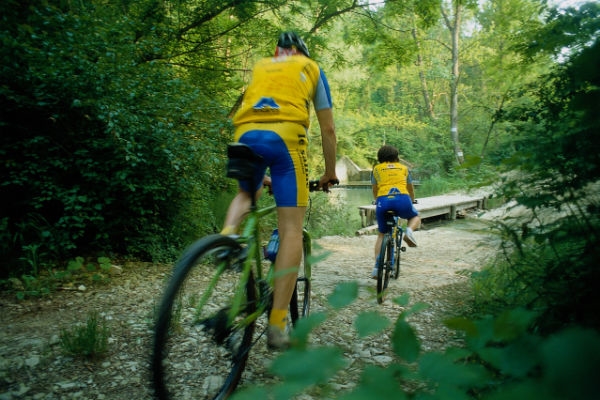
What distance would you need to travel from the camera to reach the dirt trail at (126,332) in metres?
2.05

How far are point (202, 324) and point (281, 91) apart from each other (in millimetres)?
1270

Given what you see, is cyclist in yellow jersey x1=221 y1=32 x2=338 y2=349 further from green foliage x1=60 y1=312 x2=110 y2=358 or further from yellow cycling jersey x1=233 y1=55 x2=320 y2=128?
green foliage x1=60 y1=312 x2=110 y2=358

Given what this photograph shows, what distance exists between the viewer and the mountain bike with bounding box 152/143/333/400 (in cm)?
153

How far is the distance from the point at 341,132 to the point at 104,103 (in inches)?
A: 981

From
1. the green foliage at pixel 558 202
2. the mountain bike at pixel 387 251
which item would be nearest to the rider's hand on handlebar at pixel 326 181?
the green foliage at pixel 558 202

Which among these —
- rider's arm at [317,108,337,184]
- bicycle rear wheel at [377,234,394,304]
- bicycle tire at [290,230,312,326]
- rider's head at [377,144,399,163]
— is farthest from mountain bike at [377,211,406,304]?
rider's arm at [317,108,337,184]

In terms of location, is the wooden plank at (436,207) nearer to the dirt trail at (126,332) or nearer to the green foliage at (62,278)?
the dirt trail at (126,332)

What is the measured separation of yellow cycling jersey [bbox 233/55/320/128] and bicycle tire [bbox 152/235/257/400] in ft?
2.38

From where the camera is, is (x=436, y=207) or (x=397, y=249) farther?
(x=436, y=207)

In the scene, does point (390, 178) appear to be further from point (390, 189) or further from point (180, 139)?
point (180, 139)

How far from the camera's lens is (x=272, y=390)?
2.34 feet

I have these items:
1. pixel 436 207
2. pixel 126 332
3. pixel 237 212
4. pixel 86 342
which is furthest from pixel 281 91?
pixel 436 207

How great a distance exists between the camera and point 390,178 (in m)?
4.50

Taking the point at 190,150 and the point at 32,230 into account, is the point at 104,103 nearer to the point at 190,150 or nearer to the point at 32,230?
the point at 190,150
